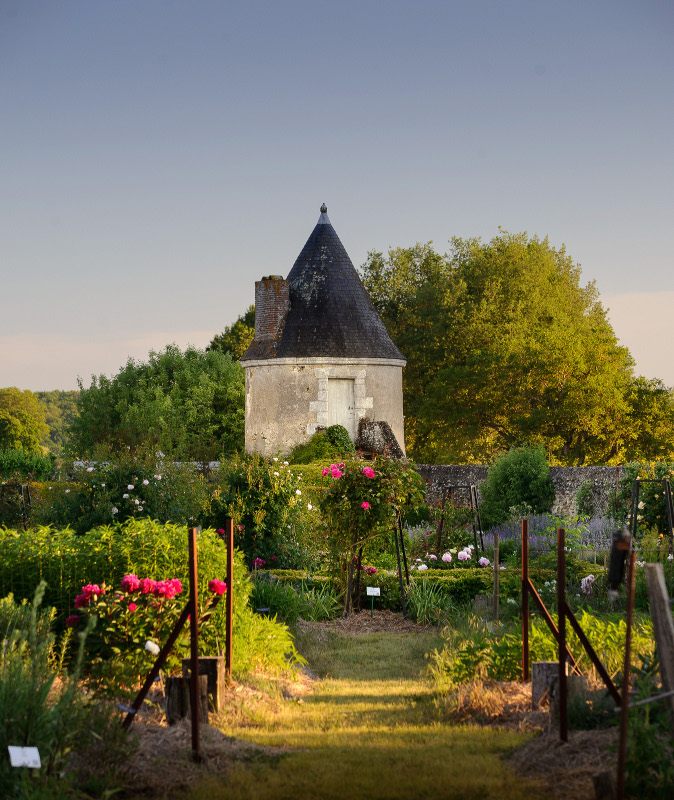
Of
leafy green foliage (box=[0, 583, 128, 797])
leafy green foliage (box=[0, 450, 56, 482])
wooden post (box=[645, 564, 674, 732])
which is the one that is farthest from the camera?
leafy green foliage (box=[0, 450, 56, 482])

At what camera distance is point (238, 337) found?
4025 centimetres

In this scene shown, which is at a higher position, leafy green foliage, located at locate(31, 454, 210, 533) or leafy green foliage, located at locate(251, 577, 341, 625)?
leafy green foliage, located at locate(31, 454, 210, 533)

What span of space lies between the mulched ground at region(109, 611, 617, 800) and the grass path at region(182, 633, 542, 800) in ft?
0.42

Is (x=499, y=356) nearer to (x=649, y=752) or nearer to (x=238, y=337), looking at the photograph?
(x=238, y=337)

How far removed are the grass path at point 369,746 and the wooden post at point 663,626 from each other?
0.87 meters

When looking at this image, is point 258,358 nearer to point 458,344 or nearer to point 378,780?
point 458,344

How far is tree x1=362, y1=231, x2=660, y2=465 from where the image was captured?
26.3 metres

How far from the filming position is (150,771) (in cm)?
469

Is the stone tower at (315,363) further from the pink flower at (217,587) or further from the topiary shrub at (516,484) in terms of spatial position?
the pink flower at (217,587)

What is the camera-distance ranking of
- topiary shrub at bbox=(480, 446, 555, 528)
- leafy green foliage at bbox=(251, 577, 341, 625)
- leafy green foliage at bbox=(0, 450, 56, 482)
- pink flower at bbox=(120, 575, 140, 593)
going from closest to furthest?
→ pink flower at bbox=(120, 575, 140, 593) < leafy green foliage at bbox=(251, 577, 341, 625) < topiary shrub at bbox=(480, 446, 555, 528) < leafy green foliage at bbox=(0, 450, 56, 482)

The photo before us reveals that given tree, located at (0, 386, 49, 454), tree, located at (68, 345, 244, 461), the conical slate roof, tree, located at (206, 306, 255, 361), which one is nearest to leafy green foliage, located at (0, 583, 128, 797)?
the conical slate roof

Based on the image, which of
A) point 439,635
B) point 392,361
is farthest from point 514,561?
point 392,361

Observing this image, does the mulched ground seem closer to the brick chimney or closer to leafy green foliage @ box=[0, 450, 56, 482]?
the brick chimney

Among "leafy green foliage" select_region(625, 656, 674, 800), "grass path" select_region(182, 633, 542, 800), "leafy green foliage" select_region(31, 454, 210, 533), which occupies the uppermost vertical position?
"leafy green foliage" select_region(31, 454, 210, 533)
